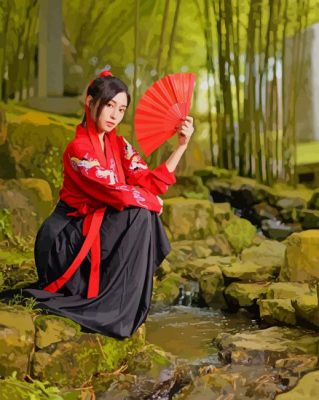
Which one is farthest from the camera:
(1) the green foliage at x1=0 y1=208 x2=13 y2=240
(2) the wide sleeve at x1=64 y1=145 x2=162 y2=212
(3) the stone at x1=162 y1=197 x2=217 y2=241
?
(3) the stone at x1=162 y1=197 x2=217 y2=241

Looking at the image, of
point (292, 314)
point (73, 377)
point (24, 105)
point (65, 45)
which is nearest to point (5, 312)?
point (73, 377)

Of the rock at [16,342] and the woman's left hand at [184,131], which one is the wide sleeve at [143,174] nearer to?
the woman's left hand at [184,131]

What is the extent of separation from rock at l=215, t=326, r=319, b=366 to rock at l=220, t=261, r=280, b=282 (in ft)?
2.88

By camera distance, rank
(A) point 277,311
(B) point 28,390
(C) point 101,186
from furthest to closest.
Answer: (A) point 277,311 < (C) point 101,186 < (B) point 28,390

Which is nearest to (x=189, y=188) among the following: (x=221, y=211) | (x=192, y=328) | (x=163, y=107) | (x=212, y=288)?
(x=221, y=211)

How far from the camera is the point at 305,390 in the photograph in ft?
7.56

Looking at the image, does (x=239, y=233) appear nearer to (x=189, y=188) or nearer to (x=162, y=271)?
(x=189, y=188)

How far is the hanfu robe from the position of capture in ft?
8.16

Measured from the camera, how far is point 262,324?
3.46 metres

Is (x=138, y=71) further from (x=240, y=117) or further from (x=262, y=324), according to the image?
(x=262, y=324)

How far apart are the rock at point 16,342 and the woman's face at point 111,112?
818 millimetres

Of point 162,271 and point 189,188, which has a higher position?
point 189,188

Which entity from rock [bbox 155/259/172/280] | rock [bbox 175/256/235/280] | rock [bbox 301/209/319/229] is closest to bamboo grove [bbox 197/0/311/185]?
rock [bbox 301/209/319/229]

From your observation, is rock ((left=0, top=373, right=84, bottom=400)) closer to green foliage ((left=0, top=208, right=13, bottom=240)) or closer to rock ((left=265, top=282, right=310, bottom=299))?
rock ((left=265, top=282, right=310, bottom=299))
